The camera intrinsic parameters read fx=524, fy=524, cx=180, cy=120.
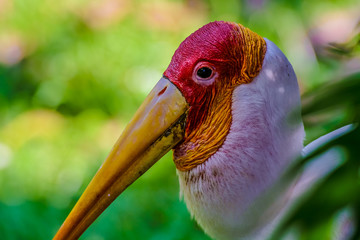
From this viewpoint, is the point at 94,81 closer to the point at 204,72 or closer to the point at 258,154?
the point at 204,72

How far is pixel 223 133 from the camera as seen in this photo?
62.5 inches

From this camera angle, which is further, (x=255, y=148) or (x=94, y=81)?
(x=94, y=81)

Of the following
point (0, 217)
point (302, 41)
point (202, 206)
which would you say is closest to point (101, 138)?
point (0, 217)

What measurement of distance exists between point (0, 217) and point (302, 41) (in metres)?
2.44

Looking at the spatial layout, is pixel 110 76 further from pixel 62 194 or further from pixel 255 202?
pixel 255 202

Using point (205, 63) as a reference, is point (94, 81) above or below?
below

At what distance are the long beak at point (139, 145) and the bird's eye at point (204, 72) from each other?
8 centimetres

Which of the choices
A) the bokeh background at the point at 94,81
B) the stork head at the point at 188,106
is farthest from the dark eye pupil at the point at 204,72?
the bokeh background at the point at 94,81

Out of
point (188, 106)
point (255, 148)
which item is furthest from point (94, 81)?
point (255, 148)

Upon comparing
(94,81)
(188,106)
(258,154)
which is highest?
(188,106)

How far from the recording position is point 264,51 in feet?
5.26

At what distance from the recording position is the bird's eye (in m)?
1.59

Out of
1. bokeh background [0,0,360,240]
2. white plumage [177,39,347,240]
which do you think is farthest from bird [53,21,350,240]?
bokeh background [0,0,360,240]

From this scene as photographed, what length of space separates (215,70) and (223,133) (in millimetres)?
193
